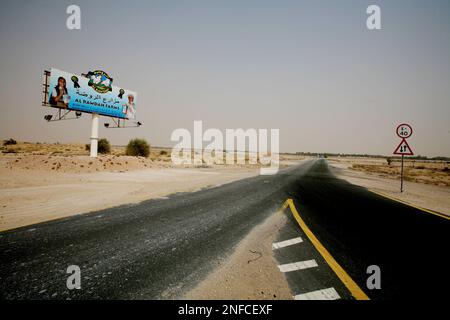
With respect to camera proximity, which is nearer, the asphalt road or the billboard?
the asphalt road

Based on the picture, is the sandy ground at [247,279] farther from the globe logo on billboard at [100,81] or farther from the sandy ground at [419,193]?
the globe logo on billboard at [100,81]

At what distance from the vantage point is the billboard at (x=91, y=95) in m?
18.8

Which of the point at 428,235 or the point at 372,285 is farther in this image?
the point at 428,235

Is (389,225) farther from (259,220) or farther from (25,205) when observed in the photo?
→ (25,205)

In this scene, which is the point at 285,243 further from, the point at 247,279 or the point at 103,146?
the point at 103,146

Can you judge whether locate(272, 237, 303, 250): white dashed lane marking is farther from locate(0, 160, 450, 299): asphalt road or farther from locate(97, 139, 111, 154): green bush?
locate(97, 139, 111, 154): green bush

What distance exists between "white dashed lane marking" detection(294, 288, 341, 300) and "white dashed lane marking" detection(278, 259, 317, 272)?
570 mm

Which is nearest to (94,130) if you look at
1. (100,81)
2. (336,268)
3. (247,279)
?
(100,81)

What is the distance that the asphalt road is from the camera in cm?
257

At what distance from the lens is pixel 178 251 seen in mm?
3553

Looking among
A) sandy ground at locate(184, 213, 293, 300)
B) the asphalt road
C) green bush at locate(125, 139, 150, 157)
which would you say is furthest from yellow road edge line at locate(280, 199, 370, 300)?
green bush at locate(125, 139, 150, 157)
